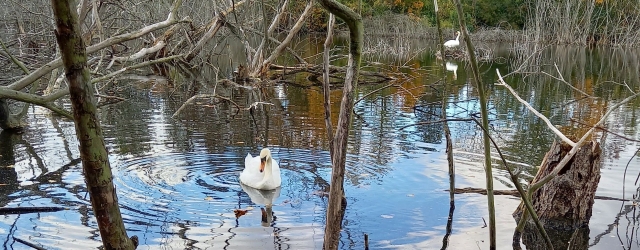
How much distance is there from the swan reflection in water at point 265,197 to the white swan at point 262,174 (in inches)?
1.9

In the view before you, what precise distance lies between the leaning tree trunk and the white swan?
5.28 meters

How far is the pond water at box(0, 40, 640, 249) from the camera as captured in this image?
581 centimetres

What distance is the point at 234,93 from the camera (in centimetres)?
1727

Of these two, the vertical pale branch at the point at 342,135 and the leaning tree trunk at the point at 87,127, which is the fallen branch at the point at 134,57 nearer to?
the vertical pale branch at the point at 342,135

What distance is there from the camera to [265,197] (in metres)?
7.18

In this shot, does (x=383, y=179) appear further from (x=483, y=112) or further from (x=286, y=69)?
(x=286, y=69)

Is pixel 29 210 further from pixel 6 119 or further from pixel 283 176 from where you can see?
pixel 6 119

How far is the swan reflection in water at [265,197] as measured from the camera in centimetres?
638

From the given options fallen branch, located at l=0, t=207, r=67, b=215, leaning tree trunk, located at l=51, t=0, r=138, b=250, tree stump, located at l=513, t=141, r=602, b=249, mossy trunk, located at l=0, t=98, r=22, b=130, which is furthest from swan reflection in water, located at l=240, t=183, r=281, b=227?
mossy trunk, located at l=0, t=98, r=22, b=130

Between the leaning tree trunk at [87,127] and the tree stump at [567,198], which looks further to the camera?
the tree stump at [567,198]

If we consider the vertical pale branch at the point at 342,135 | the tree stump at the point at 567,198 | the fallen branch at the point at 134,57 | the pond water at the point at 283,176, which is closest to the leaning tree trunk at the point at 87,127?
the vertical pale branch at the point at 342,135

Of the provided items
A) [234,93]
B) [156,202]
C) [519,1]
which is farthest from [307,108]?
[519,1]

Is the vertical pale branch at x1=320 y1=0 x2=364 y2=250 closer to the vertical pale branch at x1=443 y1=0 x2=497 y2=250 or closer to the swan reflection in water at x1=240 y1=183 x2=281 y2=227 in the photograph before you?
the vertical pale branch at x1=443 y1=0 x2=497 y2=250

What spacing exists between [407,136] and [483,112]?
716 cm
